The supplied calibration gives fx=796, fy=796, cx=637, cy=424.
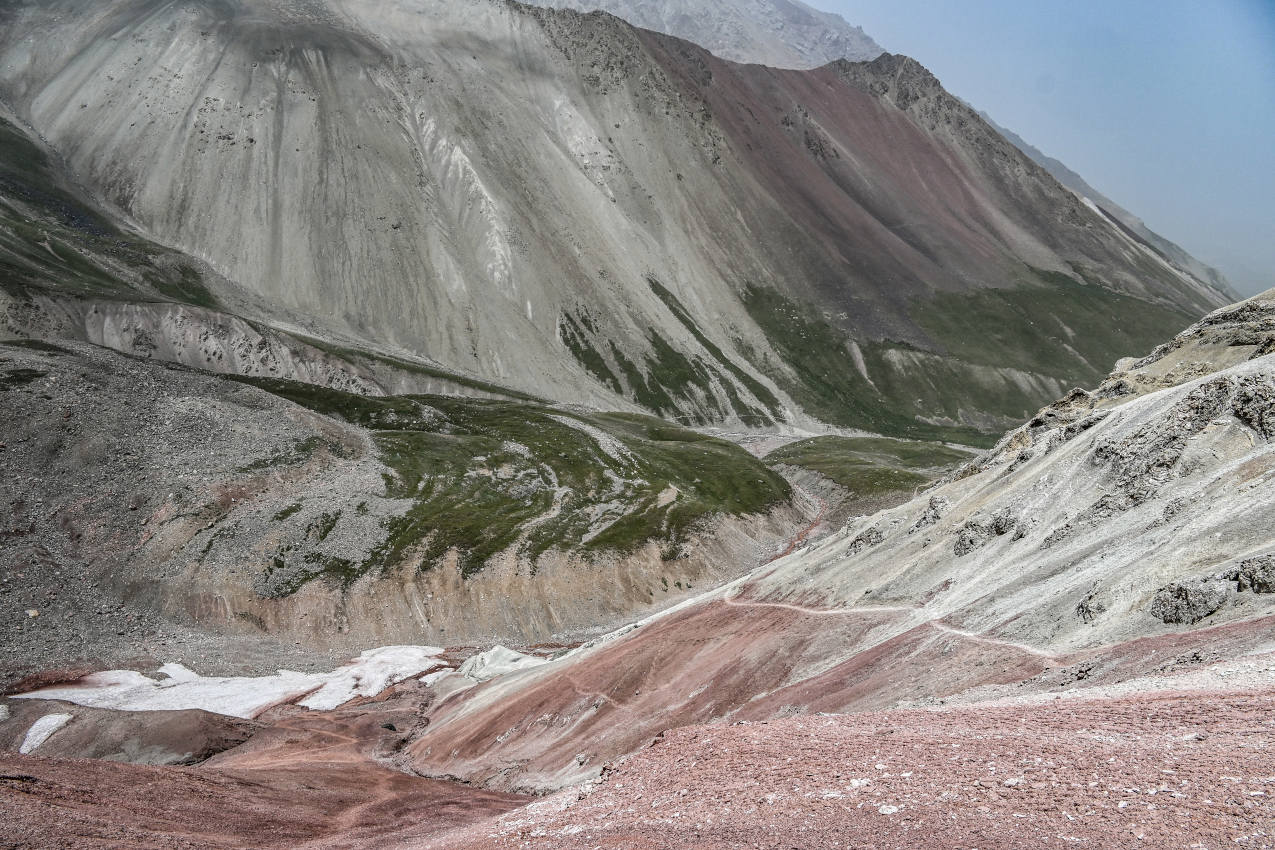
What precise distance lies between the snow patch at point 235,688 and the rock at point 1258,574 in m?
56.1

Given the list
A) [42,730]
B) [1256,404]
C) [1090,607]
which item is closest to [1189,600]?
[1090,607]

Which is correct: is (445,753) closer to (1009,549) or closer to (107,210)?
(1009,549)

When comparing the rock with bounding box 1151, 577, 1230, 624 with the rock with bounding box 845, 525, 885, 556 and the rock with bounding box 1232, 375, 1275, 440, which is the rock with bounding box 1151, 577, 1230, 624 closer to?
the rock with bounding box 1232, 375, 1275, 440

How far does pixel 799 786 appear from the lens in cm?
1772

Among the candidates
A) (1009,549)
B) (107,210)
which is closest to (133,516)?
(1009,549)

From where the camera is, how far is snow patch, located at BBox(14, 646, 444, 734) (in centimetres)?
5509

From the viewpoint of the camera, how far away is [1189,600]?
24094mm

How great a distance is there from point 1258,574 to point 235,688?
208ft

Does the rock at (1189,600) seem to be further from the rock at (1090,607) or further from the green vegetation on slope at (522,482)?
the green vegetation on slope at (522,482)

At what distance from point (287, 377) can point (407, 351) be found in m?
47.0

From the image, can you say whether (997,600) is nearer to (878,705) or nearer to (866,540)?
(878,705)

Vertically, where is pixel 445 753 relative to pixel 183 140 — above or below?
below

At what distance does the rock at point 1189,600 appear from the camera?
23.4 meters

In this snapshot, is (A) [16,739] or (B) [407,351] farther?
(B) [407,351]
